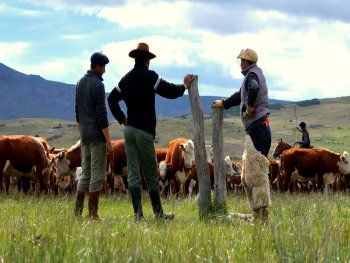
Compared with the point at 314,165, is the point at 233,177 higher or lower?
lower

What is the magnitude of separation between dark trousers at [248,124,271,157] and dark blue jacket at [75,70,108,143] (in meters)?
2.34

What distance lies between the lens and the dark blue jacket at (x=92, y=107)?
9086mm

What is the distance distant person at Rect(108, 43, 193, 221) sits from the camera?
29.1 feet

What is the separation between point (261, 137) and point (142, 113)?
195 cm

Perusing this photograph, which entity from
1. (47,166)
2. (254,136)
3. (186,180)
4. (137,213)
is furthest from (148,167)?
(186,180)

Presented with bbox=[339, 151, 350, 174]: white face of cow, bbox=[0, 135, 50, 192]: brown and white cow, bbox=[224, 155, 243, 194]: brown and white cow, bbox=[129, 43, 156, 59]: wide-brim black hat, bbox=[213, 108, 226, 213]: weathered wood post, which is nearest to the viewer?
bbox=[129, 43, 156, 59]: wide-brim black hat

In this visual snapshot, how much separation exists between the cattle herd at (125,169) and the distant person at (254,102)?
6.01 m

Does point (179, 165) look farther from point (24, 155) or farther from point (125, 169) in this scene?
point (24, 155)

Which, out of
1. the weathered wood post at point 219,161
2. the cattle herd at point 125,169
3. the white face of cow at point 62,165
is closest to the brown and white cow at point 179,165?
the cattle herd at point 125,169

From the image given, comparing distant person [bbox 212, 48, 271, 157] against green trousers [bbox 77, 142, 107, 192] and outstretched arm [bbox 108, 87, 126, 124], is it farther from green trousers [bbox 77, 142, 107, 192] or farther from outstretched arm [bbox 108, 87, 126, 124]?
green trousers [bbox 77, 142, 107, 192]

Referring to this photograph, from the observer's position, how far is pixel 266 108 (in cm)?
808

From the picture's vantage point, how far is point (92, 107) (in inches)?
362

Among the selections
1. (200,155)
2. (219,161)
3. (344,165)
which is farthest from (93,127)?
(344,165)

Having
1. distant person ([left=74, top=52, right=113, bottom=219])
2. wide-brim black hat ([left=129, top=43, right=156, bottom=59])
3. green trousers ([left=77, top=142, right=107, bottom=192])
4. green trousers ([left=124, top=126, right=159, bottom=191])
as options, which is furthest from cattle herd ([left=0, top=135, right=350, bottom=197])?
wide-brim black hat ([left=129, top=43, right=156, bottom=59])
